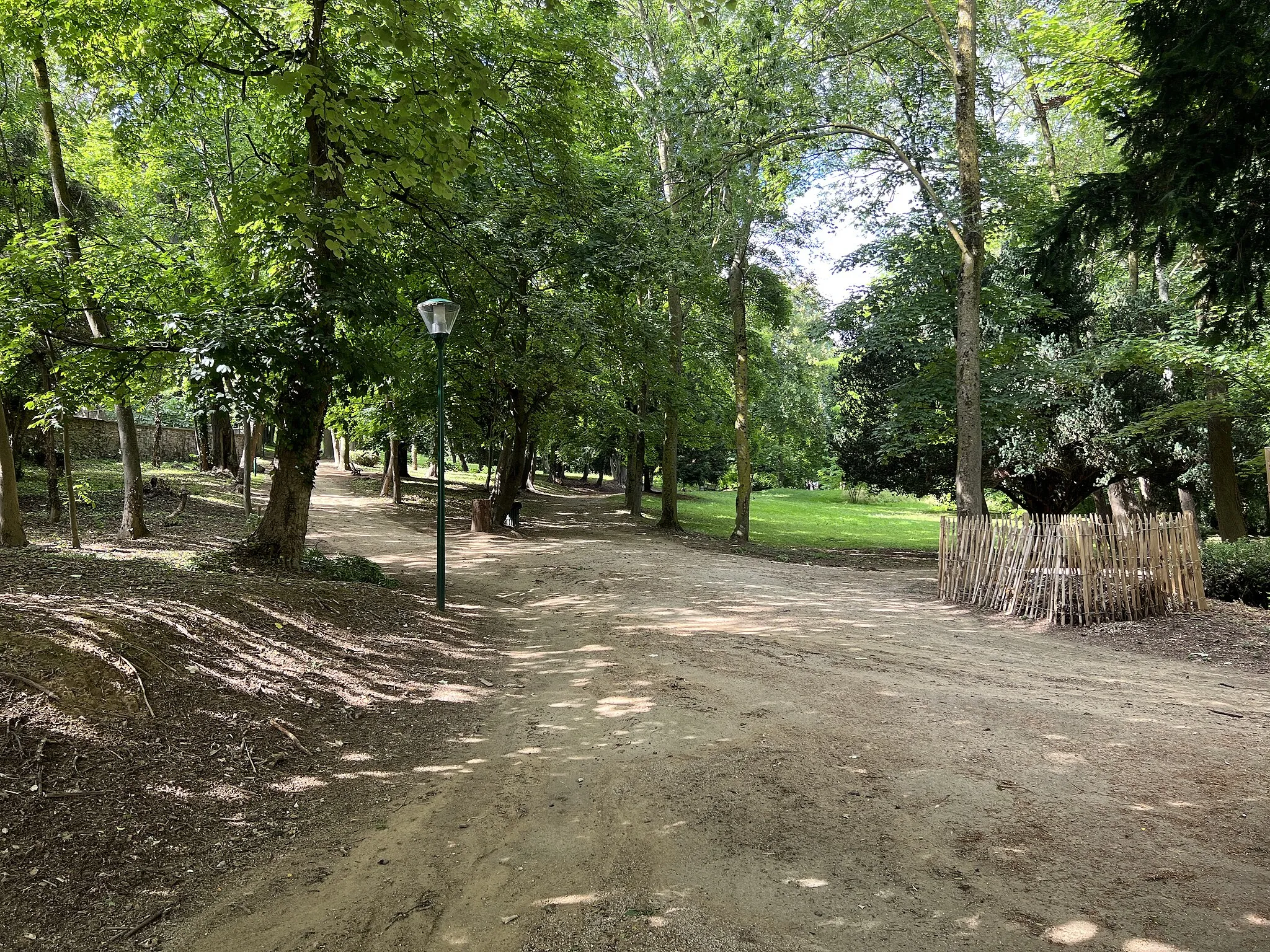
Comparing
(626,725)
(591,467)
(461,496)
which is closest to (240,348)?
(626,725)

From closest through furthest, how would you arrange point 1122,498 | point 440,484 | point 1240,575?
point 440,484 → point 1240,575 → point 1122,498

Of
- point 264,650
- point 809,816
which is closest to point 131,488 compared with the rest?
point 264,650

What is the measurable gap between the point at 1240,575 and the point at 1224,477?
6728 millimetres

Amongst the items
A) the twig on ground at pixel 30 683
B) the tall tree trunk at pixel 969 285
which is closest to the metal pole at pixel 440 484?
the twig on ground at pixel 30 683

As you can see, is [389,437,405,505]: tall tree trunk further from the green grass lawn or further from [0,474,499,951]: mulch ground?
[0,474,499,951]: mulch ground

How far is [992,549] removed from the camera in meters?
10.2

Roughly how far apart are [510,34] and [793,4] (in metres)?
7.44

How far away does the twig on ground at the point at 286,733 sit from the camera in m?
4.61

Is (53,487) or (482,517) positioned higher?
(53,487)

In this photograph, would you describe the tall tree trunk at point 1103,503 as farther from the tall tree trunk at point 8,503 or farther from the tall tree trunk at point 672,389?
the tall tree trunk at point 8,503

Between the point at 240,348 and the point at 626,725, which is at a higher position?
the point at 240,348

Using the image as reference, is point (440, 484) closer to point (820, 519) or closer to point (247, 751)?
point (247, 751)

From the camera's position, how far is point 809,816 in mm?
3820

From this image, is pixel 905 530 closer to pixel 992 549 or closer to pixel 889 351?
A: pixel 889 351
